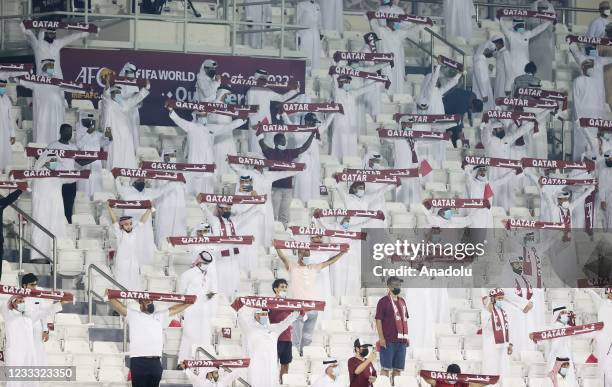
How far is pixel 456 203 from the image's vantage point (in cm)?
2716

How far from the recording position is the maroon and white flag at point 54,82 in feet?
92.8

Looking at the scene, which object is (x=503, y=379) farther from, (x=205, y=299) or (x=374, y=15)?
(x=374, y=15)

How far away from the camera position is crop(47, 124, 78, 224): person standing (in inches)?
→ 1058

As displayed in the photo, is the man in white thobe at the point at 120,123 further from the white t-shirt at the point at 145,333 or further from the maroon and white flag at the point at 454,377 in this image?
the maroon and white flag at the point at 454,377

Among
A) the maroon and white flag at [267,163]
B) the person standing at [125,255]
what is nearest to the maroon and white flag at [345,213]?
the maroon and white flag at [267,163]

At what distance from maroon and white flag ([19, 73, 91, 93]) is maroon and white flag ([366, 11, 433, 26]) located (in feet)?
14.9

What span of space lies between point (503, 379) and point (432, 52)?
7821 millimetres

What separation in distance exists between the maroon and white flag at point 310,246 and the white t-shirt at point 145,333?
2.32 meters

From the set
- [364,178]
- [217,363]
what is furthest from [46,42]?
[217,363]

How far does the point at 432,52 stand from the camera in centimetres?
3192

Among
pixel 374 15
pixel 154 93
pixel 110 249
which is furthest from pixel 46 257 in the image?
pixel 374 15

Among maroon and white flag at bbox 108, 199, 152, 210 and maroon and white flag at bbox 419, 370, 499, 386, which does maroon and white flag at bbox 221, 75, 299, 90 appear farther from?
maroon and white flag at bbox 419, 370, 499, 386

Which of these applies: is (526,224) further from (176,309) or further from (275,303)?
(176,309)

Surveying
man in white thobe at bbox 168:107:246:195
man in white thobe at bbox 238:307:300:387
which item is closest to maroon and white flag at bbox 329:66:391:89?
man in white thobe at bbox 168:107:246:195
